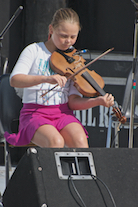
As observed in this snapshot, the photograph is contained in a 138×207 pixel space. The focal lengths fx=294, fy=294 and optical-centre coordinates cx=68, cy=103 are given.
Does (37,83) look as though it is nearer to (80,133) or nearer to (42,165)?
(80,133)

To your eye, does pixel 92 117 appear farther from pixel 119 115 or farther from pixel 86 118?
pixel 119 115

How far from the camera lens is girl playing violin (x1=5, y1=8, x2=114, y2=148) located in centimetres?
156

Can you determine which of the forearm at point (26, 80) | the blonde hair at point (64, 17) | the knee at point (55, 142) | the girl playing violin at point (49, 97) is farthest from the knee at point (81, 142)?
the blonde hair at point (64, 17)

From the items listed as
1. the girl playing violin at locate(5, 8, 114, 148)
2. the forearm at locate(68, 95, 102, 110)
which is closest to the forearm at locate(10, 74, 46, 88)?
the girl playing violin at locate(5, 8, 114, 148)

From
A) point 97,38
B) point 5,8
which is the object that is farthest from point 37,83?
point 97,38

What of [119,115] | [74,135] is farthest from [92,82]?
[74,135]

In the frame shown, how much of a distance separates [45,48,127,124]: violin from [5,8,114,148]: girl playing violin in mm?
47

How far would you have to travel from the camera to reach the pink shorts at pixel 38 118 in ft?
5.22

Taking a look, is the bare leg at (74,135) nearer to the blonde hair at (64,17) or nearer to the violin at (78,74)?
the violin at (78,74)

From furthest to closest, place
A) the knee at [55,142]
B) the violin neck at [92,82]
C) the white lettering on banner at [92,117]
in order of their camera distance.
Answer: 1. the white lettering on banner at [92,117]
2. the violin neck at [92,82]
3. the knee at [55,142]

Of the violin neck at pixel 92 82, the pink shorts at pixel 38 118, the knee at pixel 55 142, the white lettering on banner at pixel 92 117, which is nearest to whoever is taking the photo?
the knee at pixel 55 142

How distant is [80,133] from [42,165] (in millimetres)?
525

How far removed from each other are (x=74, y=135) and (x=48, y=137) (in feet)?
0.49

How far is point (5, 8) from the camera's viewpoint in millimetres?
2719
